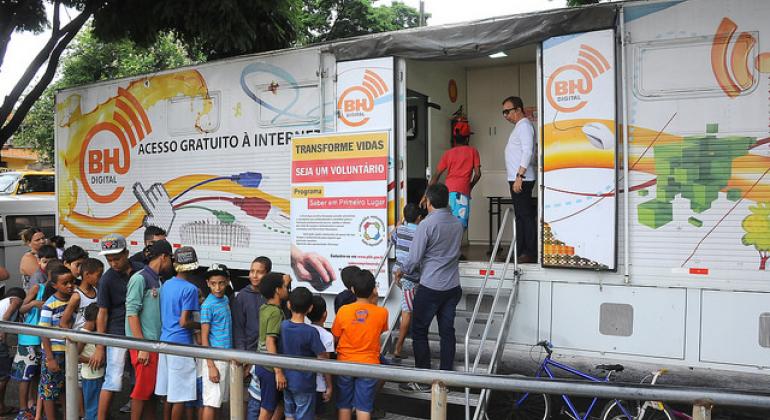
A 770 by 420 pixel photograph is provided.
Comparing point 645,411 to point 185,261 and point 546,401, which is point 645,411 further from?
point 185,261

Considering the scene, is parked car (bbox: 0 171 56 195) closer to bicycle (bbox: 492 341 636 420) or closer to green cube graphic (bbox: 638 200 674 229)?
bicycle (bbox: 492 341 636 420)

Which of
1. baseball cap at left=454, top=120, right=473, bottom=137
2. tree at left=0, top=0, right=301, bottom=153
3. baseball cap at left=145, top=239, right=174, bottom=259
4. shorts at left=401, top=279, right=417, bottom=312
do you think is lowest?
shorts at left=401, top=279, right=417, bottom=312

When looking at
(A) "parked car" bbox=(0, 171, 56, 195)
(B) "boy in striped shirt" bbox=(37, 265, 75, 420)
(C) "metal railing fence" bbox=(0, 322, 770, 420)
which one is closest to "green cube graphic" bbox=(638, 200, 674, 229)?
(C) "metal railing fence" bbox=(0, 322, 770, 420)

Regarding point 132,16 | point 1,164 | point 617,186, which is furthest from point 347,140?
point 1,164

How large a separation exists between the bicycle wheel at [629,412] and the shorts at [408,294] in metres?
1.77

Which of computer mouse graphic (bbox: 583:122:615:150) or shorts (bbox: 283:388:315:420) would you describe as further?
computer mouse graphic (bbox: 583:122:615:150)

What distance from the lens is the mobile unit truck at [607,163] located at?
502cm

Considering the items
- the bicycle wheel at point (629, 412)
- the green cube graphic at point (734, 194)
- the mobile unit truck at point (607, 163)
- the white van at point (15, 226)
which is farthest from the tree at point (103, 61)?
the bicycle wheel at point (629, 412)

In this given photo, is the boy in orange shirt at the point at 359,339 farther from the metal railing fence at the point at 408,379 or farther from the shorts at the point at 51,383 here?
the shorts at the point at 51,383

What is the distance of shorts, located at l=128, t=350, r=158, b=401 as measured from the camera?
4754 mm

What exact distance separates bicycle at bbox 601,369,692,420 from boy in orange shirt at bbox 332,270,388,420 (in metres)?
1.76

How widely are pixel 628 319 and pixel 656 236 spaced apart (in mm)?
693

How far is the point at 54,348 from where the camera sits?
5.04m

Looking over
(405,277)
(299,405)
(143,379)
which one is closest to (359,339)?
(299,405)
